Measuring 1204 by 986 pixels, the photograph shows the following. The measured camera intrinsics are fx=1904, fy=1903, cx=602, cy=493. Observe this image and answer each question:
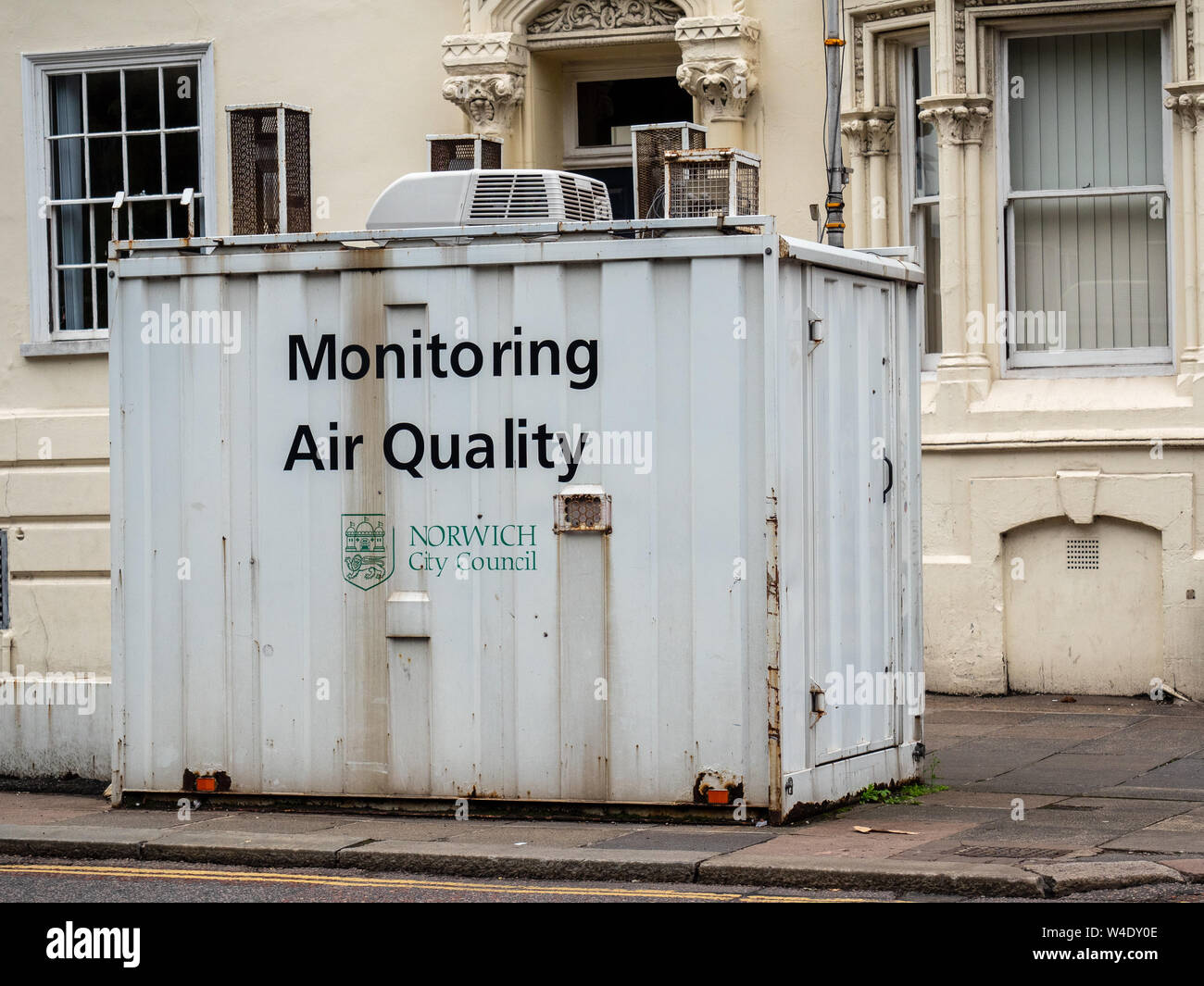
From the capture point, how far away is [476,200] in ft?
33.5

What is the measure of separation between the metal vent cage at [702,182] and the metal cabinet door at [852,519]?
0.61 metres

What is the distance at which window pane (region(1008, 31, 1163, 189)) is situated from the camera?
15258mm

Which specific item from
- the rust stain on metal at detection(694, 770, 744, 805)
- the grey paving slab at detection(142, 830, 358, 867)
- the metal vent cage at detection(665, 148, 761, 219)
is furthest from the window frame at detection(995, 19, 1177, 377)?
the grey paving slab at detection(142, 830, 358, 867)

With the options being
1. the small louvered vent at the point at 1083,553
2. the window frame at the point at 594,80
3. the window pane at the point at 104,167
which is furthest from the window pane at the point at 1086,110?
the window pane at the point at 104,167

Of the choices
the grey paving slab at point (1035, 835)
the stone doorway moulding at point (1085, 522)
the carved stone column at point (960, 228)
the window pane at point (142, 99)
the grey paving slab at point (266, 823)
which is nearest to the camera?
the grey paving slab at point (1035, 835)

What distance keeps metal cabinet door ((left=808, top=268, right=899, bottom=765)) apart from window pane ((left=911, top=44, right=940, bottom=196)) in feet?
18.6

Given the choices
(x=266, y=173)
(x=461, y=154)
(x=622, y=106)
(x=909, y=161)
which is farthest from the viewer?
(x=622, y=106)

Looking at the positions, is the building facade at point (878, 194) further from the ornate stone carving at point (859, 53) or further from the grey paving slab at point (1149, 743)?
the grey paving slab at point (1149, 743)

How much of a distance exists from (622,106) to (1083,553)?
6.00m

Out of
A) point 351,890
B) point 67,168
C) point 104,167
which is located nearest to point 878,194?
point 104,167

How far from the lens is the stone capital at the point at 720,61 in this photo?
A: 16.0 metres

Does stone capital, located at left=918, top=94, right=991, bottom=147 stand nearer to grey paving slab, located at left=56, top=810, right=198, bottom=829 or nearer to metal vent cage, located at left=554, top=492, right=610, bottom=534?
metal vent cage, located at left=554, top=492, right=610, bottom=534

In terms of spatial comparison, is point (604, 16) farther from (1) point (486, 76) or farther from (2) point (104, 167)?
(2) point (104, 167)

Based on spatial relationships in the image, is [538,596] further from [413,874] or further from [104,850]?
[104,850]
